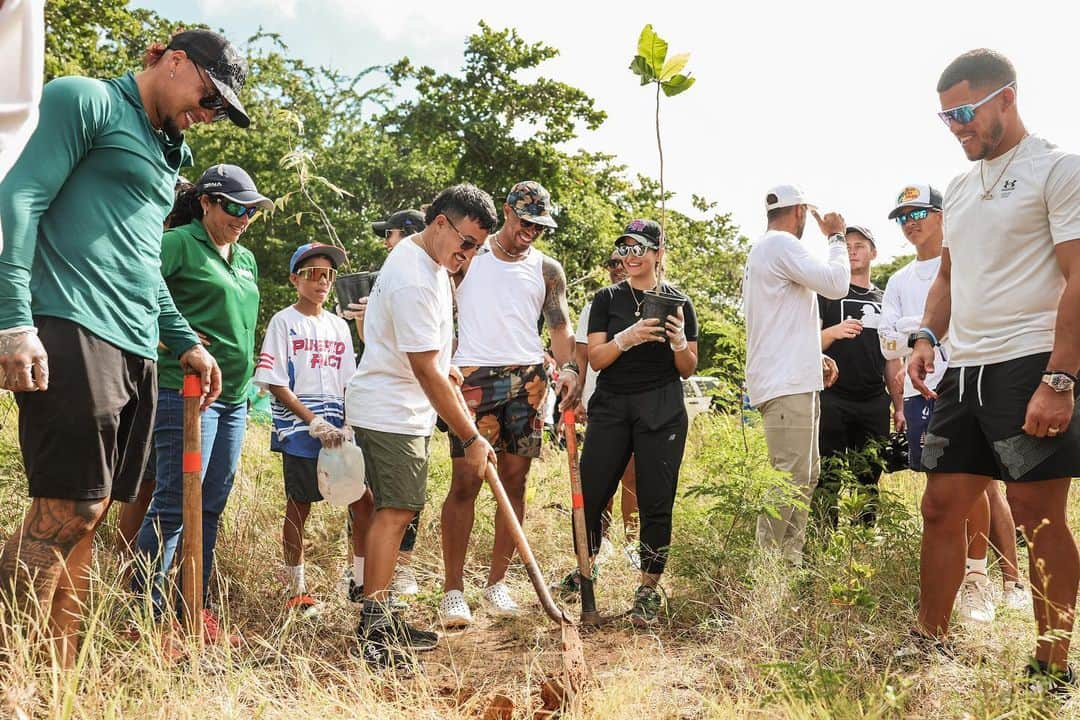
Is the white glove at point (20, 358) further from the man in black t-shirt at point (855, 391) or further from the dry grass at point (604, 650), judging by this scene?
the man in black t-shirt at point (855, 391)

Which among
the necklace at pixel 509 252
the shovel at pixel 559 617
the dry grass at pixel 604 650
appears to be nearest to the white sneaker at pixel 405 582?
the dry grass at pixel 604 650

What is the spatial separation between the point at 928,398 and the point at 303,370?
3.31 metres

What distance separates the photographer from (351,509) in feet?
15.5

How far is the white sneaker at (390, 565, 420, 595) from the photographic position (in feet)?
15.0

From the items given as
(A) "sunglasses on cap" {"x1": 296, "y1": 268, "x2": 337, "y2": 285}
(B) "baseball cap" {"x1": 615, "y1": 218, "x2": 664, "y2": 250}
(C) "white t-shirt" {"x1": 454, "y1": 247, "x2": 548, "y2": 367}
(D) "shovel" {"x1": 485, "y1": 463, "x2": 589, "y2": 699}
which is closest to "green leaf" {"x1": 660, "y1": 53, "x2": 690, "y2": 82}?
(B) "baseball cap" {"x1": 615, "y1": 218, "x2": 664, "y2": 250}

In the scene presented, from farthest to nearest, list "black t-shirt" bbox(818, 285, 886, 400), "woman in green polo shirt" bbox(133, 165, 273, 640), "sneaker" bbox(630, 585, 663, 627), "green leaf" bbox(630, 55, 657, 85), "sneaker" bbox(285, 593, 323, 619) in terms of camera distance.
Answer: "black t-shirt" bbox(818, 285, 886, 400) < "green leaf" bbox(630, 55, 657, 85) < "sneaker" bbox(630, 585, 663, 627) < "sneaker" bbox(285, 593, 323, 619) < "woman in green polo shirt" bbox(133, 165, 273, 640)

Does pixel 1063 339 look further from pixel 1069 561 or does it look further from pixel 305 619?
pixel 305 619

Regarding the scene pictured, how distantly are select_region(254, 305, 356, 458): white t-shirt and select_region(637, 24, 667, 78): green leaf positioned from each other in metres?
2.36

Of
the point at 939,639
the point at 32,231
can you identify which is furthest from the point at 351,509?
the point at 939,639

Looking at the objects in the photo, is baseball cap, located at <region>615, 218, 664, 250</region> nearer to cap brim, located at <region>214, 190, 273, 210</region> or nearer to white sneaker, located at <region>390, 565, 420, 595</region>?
cap brim, located at <region>214, 190, 273, 210</region>

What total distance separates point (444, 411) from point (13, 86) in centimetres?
215

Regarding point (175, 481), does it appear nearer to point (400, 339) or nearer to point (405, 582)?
point (400, 339)

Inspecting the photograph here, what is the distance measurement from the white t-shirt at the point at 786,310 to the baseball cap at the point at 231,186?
2.49 m

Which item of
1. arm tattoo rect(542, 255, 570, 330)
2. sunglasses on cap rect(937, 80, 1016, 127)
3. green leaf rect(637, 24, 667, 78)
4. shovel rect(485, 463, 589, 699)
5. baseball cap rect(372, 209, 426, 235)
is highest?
green leaf rect(637, 24, 667, 78)
